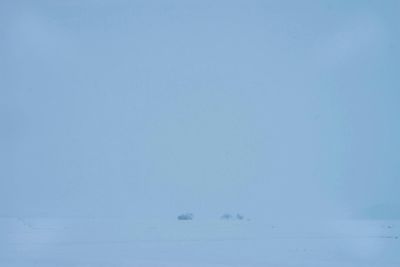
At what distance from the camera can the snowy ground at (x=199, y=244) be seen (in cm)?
508

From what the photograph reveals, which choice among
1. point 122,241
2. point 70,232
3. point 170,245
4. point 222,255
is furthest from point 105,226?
point 222,255

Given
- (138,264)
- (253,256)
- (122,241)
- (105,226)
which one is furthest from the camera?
(105,226)

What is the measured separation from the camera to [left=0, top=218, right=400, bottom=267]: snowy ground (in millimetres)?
5082

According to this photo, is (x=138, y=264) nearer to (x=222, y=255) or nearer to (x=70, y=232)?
(x=222, y=255)

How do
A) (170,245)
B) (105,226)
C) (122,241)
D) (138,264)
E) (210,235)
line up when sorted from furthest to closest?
(105,226), (210,235), (122,241), (170,245), (138,264)

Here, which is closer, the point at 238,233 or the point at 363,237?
the point at 363,237

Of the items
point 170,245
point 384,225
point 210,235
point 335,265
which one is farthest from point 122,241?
point 384,225

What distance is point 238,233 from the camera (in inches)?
292

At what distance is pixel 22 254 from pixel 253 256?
2.33 meters

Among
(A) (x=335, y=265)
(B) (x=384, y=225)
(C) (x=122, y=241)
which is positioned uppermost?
(B) (x=384, y=225)

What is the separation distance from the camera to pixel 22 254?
5.45 metres

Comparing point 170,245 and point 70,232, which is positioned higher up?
point 70,232

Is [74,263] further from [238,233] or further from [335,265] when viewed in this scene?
[238,233]

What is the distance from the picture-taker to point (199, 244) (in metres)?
6.30
